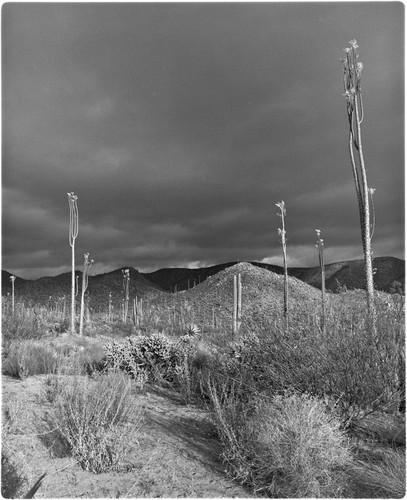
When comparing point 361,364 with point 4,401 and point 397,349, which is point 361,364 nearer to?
point 397,349

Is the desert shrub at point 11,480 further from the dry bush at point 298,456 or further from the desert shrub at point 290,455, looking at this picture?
the dry bush at point 298,456

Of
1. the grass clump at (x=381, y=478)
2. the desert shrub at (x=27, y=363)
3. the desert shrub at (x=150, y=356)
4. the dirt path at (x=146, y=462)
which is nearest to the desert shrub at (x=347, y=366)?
the grass clump at (x=381, y=478)

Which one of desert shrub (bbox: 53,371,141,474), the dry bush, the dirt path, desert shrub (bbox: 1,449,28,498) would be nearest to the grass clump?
the dry bush

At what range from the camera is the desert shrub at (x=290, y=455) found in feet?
15.5

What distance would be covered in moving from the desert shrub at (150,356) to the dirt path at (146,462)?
2.30 meters

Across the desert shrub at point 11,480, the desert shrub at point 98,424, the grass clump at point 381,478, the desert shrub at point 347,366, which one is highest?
the desert shrub at point 347,366

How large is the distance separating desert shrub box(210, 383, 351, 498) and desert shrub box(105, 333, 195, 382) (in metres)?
3.88

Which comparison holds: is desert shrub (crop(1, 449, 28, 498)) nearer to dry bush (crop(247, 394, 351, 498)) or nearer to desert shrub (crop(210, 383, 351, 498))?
desert shrub (crop(210, 383, 351, 498))

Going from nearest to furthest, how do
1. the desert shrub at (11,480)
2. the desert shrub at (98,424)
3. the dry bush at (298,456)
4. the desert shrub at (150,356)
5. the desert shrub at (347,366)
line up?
1. the desert shrub at (11,480)
2. the dry bush at (298,456)
3. the desert shrub at (98,424)
4. the desert shrub at (347,366)
5. the desert shrub at (150,356)

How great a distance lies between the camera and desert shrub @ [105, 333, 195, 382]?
29.7 ft

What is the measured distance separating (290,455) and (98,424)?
207cm

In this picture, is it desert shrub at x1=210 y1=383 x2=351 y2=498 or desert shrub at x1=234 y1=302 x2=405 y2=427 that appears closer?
desert shrub at x1=210 y1=383 x2=351 y2=498

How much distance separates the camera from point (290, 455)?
4.77 m

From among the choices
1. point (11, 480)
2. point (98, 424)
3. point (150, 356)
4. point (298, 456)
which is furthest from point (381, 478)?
point (150, 356)
